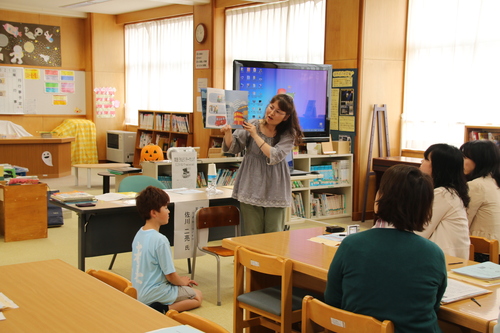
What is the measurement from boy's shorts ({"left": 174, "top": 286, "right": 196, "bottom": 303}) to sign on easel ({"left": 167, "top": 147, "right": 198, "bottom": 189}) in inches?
73.6

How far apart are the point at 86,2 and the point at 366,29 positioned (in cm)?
594

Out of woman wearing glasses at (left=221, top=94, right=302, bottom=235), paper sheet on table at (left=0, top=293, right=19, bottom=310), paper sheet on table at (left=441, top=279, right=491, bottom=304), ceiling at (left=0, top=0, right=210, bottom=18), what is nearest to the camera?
paper sheet on table at (left=0, top=293, right=19, bottom=310)

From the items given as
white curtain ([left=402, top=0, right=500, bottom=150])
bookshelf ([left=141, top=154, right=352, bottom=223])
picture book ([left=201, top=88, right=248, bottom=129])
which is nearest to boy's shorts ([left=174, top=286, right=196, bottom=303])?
picture book ([left=201, top=88, right=248, bottom=129])

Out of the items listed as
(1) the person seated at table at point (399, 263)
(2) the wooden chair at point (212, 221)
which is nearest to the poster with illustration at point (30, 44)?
(2) the wooden chair at point (212, 221)

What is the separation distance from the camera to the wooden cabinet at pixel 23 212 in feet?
19.0

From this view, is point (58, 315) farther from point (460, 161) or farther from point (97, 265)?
point (97, 265)

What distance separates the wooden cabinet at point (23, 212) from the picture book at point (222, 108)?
261 cm

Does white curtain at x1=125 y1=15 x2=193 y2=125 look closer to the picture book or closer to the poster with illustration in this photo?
the poster with illustration

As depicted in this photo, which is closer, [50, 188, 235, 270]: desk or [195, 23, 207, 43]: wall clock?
[50, 188, 235, 270]: desk

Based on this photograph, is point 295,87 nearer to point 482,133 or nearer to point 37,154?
point 482,133

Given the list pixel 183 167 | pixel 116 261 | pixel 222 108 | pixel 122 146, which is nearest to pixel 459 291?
pixel 222 108

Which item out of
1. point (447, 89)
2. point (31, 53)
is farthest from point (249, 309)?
point (31, 53)

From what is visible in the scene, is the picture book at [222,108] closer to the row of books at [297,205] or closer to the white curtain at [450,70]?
the row of books at [297,205]

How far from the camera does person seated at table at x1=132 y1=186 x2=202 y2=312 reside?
334 cm
